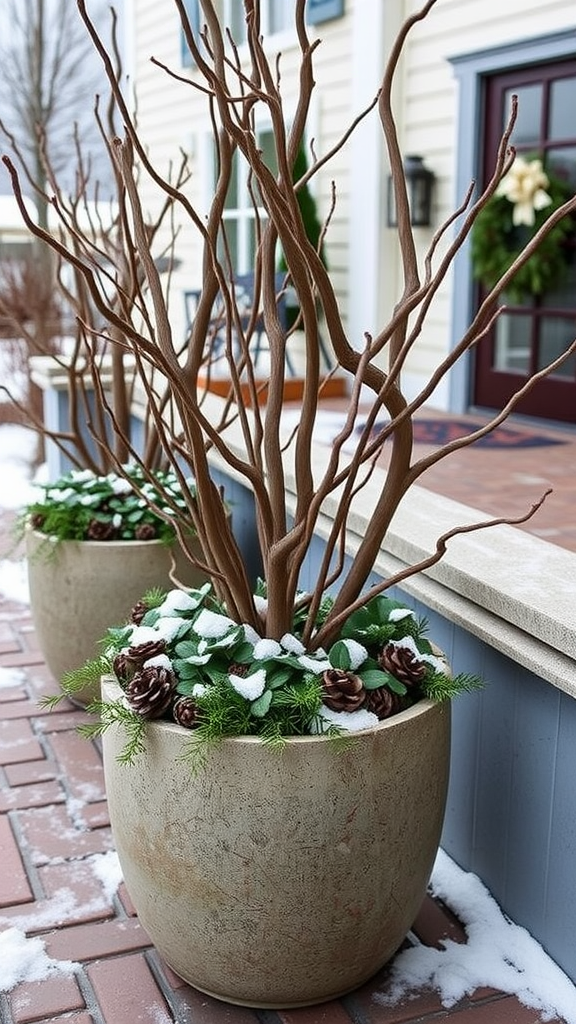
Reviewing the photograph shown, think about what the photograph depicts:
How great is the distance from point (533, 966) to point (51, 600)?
158cm

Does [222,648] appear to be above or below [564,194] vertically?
below

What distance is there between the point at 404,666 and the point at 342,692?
0.13 meters

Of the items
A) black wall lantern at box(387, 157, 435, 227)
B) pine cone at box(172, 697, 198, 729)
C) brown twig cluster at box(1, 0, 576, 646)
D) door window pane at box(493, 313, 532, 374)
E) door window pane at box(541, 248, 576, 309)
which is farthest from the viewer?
black wall lantern at box(387, 157, 435, 227)

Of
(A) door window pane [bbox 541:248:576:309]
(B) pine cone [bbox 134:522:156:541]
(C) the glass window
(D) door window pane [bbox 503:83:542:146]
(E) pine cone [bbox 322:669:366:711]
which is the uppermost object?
(C) the glass window

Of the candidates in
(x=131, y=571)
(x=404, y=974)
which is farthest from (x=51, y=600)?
(x=404, y=974)

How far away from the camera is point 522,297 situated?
564cm

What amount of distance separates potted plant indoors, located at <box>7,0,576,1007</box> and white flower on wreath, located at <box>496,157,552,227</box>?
12.6 feet

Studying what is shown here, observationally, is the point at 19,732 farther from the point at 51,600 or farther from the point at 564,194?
the point at 564,194

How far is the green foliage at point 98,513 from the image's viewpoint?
9.40 feet

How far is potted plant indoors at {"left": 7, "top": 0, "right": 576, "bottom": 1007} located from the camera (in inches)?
63.1

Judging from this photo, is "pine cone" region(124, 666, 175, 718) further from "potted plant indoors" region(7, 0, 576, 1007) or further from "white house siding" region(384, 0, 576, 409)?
"white house siding" region(384, 0, 576, 409)

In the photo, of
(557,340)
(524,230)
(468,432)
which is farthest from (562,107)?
(468,432)

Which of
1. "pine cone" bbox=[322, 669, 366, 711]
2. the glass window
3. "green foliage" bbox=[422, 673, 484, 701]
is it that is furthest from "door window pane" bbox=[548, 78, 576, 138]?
"pine cone" bbox=[322, 669, 366, 711]

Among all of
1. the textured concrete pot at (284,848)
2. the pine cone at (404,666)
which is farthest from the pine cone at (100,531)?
the pine cone at (404,666)
